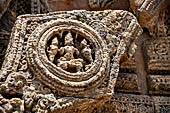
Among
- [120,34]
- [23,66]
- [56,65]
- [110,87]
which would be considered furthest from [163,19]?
[23,66]

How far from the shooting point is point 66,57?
225cm

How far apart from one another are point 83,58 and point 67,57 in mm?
152

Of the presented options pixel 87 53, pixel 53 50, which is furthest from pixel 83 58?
pixel 53 50

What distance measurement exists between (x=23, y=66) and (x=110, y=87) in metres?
0.69

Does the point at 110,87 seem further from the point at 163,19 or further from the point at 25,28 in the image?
the point at 163,19

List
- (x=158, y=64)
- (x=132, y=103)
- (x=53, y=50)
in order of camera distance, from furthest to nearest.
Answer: (x=158, y=64) → (x=132, y=103) → (x=53, y=50)

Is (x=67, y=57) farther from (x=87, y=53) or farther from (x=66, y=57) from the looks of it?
(x=87, y=53)

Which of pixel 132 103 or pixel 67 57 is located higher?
pixel 67 57

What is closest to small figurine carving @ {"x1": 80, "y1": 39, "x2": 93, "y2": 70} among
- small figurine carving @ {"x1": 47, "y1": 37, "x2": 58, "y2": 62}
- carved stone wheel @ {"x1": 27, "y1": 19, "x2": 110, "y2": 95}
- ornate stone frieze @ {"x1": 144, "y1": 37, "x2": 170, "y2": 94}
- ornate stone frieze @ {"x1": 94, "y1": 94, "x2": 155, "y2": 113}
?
carved stone wheel @ {"x1": 27, "y1": 19, "x2": 110, "y2": 95}

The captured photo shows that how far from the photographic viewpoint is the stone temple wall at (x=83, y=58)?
81.4 inches

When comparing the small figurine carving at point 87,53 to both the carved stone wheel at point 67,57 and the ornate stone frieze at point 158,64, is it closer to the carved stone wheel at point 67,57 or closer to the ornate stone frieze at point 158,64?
the carved stone wheel at point 67,57

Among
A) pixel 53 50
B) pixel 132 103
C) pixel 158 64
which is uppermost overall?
pixel 53 50

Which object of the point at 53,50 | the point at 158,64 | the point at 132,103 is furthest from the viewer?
the point at 158,64

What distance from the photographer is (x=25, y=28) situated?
2.37m
